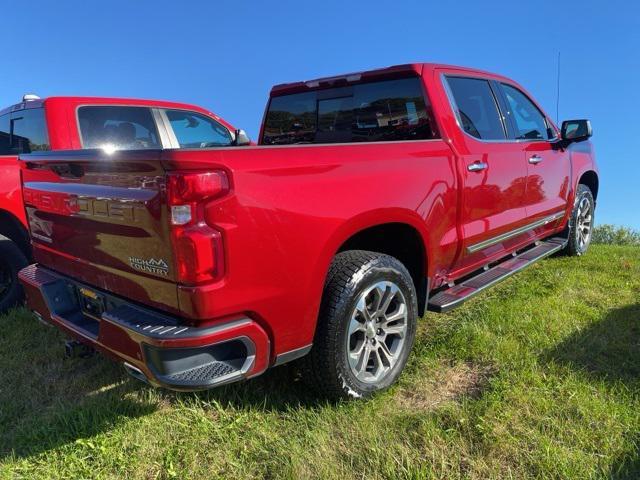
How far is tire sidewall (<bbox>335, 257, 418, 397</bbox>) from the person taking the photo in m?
2.44

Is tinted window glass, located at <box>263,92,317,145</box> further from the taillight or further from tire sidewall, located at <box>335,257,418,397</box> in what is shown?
the taillight

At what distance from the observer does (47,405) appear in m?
2.79

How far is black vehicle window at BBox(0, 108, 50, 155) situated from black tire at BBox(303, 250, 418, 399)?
314 cm

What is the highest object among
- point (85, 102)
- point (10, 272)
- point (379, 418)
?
point (85, 102)

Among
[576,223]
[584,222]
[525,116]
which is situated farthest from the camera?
[584,222]

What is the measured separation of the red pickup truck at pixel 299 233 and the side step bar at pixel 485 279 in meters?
0.02

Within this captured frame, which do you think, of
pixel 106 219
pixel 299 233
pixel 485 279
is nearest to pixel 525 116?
pixel 485 279

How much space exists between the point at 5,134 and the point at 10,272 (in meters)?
1.40

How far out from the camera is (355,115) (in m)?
3.65

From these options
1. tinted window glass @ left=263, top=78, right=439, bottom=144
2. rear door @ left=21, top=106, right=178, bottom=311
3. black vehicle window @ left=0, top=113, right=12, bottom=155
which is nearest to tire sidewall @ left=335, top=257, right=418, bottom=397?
Answer: rear door @ left=21, top=106, right=178, bottom=311

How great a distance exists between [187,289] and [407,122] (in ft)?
6.78

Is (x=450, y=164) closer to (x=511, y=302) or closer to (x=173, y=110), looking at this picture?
(x=511, y=302)

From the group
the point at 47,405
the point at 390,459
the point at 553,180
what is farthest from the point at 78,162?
the point at 553,180

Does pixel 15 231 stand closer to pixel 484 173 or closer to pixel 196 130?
pixel 196 130
